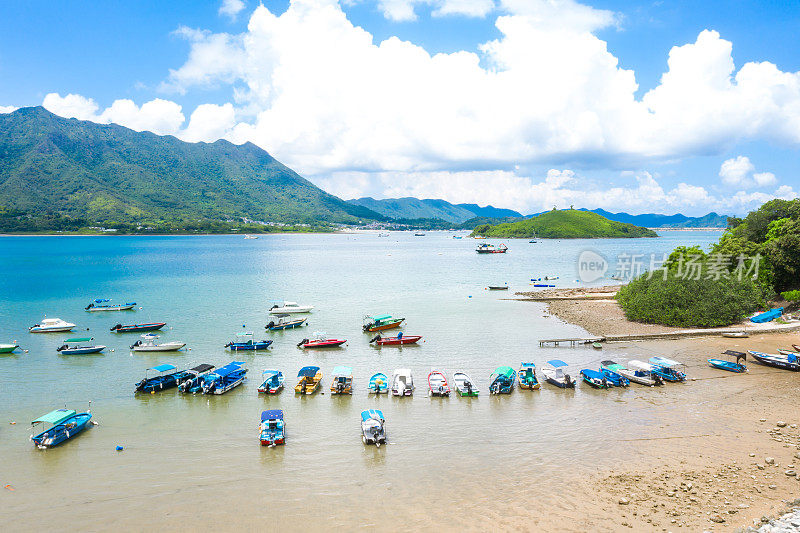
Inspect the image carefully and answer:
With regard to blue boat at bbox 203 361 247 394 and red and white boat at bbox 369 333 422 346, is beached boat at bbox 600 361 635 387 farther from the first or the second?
blue boat at bbox 203 361 247 394

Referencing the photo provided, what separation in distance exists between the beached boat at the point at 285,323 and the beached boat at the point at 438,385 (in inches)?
966

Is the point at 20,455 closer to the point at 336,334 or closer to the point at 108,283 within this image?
the point at 336,334

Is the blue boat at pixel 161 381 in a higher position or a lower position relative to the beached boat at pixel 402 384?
lower

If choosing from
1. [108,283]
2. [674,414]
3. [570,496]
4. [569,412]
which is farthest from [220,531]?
[108,283]

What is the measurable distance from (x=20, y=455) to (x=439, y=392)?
72.5ft

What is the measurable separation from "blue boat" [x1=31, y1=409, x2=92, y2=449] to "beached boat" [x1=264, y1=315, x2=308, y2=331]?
25.0 meters

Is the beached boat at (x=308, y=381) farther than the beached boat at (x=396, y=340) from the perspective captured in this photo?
No

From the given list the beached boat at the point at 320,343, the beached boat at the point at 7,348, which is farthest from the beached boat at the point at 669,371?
the beached boat at the point at 7,348

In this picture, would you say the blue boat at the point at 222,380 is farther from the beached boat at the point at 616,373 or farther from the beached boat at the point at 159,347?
the beached boat at the point at 616,373

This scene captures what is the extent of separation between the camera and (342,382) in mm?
29281

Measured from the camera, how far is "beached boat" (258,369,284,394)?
2934cm

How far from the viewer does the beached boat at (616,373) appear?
98.2 ft

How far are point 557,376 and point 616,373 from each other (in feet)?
13.8

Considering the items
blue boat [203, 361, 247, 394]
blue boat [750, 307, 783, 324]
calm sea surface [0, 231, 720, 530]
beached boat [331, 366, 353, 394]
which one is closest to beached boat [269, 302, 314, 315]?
calm sea surface [0, 231, 720, 530]
